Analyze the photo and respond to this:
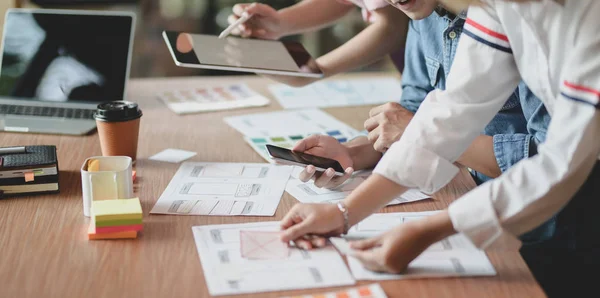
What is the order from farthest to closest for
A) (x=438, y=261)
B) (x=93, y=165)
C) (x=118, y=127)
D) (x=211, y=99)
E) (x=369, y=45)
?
(x=211, y=99) → (x=369, y=45) → (x=118, y=127) → (x=93, y=165) → (x=438, y=261)

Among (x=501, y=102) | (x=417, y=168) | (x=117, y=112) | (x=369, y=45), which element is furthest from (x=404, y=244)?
(x=369, y=45)

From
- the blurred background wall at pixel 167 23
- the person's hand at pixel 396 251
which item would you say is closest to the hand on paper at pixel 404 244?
the person's hand at pixel 396 251

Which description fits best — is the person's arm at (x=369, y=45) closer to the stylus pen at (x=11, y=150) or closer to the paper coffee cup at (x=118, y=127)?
the paper coffee cup at (x=118, y=127)

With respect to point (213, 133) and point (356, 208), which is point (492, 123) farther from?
point (213, 133)

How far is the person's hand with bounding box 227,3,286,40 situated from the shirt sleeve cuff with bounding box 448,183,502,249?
2.82ft

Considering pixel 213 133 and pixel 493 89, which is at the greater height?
pixel 493 89

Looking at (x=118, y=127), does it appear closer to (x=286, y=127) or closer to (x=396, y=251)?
(x=286, y=127)

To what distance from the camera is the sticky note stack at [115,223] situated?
1008 mm

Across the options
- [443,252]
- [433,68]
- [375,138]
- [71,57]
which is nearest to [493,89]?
Result: [443,252]

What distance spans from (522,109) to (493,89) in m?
0.27

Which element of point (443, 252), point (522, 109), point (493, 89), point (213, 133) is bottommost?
point (213, 133)

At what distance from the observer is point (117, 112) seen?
1285 mm

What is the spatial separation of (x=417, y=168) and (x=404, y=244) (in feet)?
0.40

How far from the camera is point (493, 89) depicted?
3.23ft
